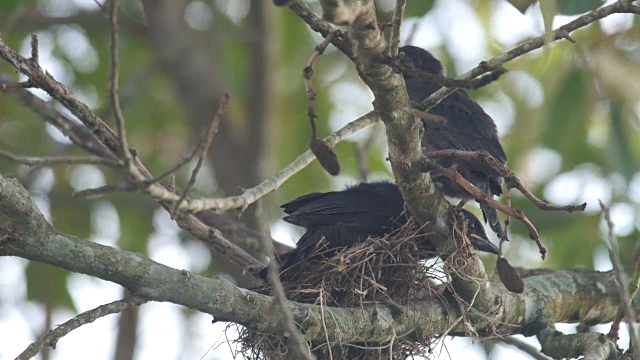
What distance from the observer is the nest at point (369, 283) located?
448cm

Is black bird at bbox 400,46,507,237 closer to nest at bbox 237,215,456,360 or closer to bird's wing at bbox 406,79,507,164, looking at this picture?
bird's wing at bbox 406,79,507,164

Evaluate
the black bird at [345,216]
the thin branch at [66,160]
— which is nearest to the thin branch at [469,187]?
the black bird at [345,216]

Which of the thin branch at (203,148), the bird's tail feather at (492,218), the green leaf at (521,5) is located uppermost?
the green leaf at (521,5)

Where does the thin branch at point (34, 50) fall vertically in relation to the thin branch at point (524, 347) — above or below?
above

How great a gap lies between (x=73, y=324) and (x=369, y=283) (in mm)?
1673

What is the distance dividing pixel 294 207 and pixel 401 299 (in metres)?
0.92

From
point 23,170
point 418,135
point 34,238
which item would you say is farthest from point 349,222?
point 23,170

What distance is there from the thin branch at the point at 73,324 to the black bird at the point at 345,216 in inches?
60.2

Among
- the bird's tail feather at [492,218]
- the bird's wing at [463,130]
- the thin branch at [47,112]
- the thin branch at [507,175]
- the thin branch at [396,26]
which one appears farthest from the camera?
the bird's wing at [463,130]

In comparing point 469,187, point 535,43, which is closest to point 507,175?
point 469,187

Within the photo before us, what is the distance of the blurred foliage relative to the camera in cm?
643

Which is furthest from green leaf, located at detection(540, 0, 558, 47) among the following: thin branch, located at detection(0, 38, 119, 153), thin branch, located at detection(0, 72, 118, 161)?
thin branch, located at detection(0, 72, 118, 161)

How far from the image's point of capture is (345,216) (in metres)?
5.11

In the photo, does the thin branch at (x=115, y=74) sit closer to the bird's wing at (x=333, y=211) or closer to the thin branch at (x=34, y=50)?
the thin branch at (x=34, y=50)
